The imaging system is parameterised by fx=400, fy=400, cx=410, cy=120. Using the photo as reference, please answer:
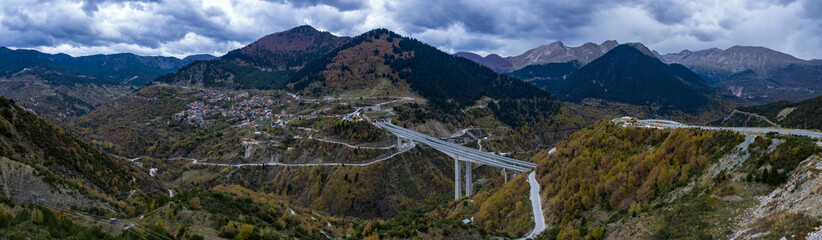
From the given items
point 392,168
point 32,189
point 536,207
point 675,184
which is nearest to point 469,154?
point 392,168

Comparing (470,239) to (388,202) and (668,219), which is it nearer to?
(668,219)

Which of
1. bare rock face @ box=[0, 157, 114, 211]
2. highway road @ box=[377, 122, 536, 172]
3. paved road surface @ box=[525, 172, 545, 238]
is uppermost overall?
bare rock face @ box=[0, 157, 114, 211]

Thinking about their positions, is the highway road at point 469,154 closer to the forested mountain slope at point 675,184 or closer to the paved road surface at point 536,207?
the paved road surface at point 536,207

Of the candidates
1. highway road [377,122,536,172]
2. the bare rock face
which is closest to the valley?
the bare rock face

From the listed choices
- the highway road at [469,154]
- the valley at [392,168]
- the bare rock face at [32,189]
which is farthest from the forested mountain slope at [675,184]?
the bare rock face at [32,189]

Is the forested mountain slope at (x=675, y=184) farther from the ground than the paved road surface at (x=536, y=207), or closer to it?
farther from the ground

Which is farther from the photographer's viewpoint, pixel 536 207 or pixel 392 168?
pixel 392 168

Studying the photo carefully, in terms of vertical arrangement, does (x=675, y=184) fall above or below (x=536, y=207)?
above

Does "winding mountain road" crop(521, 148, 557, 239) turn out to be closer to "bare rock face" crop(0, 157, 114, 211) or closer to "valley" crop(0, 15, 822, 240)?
"valley" crop(0, 15, 822, 240)

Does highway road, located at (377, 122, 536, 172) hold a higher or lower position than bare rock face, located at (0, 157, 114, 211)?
lower

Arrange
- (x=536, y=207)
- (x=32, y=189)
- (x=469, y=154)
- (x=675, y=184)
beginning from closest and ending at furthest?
(x=32, y=189)
(x=675, y=184)
(x=536, y=207)
(x=469, y=154)

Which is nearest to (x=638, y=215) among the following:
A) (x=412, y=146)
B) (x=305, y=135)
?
(x=412, y=146)

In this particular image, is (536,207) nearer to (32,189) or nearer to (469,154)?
(469,154)

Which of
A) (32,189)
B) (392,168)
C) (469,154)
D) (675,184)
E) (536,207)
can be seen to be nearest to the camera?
(32,189)
